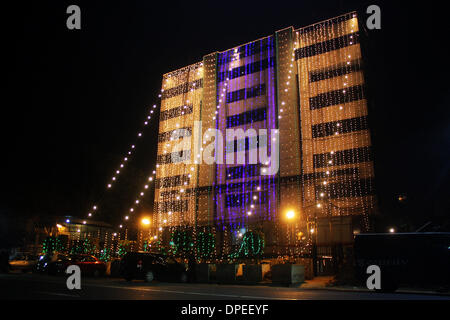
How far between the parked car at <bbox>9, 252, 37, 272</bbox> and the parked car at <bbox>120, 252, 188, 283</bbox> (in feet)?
33.9

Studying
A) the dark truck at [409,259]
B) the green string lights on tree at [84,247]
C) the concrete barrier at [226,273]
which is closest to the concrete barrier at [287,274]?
the concrete barrier at [226,273]

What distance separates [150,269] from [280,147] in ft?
53.0

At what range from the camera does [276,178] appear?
27188mm

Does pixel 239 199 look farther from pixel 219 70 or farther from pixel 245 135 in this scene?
pixel 219 70

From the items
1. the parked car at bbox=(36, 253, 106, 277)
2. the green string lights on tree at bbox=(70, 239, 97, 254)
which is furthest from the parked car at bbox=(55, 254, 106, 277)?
the green string lights on tree at bbox=(70, 239, 97, 254)

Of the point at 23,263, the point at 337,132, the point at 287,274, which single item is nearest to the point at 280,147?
the point at 337,132

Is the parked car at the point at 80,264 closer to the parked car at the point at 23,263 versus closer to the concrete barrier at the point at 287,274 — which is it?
the parked car at the point at 23,263

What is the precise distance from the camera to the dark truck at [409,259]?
1191 cm

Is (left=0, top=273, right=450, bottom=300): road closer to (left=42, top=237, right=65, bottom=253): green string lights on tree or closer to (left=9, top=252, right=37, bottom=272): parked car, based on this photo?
(left=9, top=252, right=37, bottom=272): parked car

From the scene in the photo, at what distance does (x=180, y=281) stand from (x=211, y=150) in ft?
54.8

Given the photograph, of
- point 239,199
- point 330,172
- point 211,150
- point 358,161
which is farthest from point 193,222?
point 358,161

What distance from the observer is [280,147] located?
27.8 m
